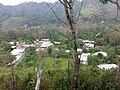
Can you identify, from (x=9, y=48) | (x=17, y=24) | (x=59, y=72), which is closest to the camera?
(x=59, y=72)

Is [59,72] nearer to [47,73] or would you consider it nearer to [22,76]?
[47,73]

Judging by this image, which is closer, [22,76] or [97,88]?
[97,88]

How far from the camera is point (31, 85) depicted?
561cm

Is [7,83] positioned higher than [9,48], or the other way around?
[7,83]

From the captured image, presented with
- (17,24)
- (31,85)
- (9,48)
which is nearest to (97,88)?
(31,85)

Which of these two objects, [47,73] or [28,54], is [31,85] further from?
[28,54]

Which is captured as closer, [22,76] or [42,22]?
[22,76]

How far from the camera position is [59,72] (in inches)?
243

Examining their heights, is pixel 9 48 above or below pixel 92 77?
below

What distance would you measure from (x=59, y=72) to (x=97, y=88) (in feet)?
3.87

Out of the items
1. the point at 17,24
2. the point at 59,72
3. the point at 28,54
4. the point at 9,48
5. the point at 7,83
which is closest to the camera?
the point at 7,83

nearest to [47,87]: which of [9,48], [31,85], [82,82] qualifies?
[31,85]

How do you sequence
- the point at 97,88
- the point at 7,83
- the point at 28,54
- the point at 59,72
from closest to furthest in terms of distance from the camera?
the point at 97,88, the point at 7,83, the point at 59,72, the point at 28,54

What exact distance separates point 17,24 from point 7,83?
5269cm
